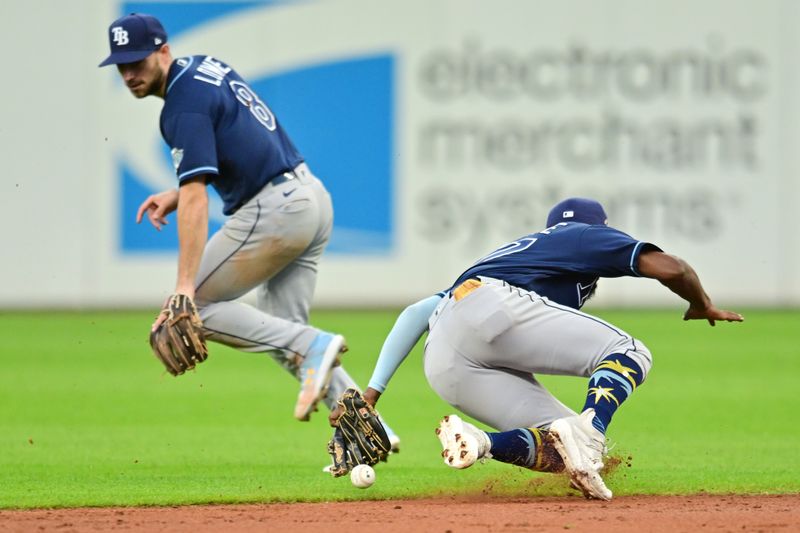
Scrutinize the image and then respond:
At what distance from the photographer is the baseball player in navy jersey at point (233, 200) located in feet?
19.9

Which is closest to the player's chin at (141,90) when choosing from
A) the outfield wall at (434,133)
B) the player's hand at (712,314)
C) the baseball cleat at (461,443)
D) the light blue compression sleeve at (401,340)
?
the light blue compression sleeve at (401,340)

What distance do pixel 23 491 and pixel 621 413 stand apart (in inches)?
172

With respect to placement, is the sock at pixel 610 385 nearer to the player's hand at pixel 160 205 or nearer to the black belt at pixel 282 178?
the black belt at pixel 282 178

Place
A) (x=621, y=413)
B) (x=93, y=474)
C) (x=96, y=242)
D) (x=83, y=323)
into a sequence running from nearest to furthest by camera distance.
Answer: (x=93, y=474) < (x=621, y=413) < (x=83, y=323) < (x=96, y=242)

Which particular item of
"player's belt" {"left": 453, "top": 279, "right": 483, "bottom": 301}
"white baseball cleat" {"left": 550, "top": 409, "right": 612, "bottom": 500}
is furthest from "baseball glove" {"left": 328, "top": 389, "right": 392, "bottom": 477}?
"white baseball cleat" {"left": 550, "top": 409, "right": 612, "bottom": 500}

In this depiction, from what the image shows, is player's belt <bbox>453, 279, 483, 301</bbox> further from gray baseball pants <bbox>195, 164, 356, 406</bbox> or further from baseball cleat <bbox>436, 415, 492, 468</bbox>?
gray baseball pants <bbox>195, 164, 356, 406</bbox>

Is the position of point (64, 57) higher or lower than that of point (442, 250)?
higher

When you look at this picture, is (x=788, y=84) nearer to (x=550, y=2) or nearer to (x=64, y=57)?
(x=550, y=2)

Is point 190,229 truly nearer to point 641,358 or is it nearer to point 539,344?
point 539,344

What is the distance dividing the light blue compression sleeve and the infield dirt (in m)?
0.54

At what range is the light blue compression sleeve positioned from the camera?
5648 mm

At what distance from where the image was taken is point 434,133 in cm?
1686

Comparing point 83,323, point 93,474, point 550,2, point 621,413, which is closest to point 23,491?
point 93,474

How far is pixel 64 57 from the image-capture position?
55.4 ft
